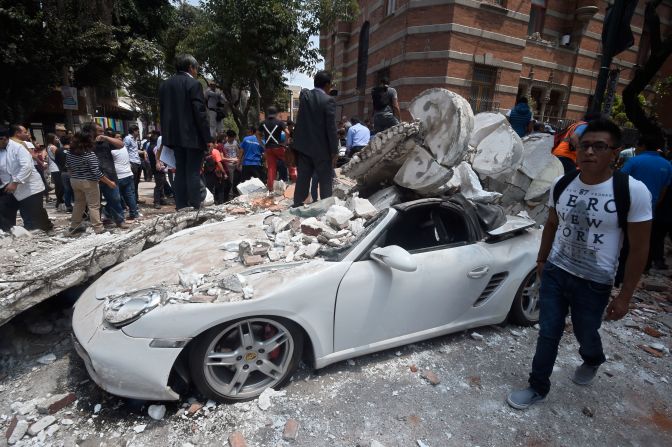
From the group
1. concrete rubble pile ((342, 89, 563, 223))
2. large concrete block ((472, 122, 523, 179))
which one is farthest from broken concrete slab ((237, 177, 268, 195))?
large concrete block ((472, 122, 523, 179))

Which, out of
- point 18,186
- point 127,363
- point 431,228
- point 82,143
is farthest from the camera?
point 82,143

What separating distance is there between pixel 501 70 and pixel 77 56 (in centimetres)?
1496

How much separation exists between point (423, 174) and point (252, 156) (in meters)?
5.15

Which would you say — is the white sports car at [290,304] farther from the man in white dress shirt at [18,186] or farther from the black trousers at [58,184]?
the black trousers at [58,184]

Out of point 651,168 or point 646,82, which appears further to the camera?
point 646,82

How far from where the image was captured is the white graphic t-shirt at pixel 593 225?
1.94 metres

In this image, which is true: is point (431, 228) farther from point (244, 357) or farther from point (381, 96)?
point (381, 96)

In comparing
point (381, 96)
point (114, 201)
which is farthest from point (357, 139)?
point (114, 201)

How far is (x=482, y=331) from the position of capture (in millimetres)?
3248

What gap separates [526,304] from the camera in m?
3.31

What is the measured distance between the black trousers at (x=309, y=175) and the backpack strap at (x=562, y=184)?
2753 millimetres

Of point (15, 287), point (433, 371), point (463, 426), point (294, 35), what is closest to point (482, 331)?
point (433, 371)

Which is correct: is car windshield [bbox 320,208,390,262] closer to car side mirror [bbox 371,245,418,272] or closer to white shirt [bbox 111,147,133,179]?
car side mirror [bbox 371,245,418,272]

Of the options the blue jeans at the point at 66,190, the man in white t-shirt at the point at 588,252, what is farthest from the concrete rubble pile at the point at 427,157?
the blue jeans at the point at 66,190
